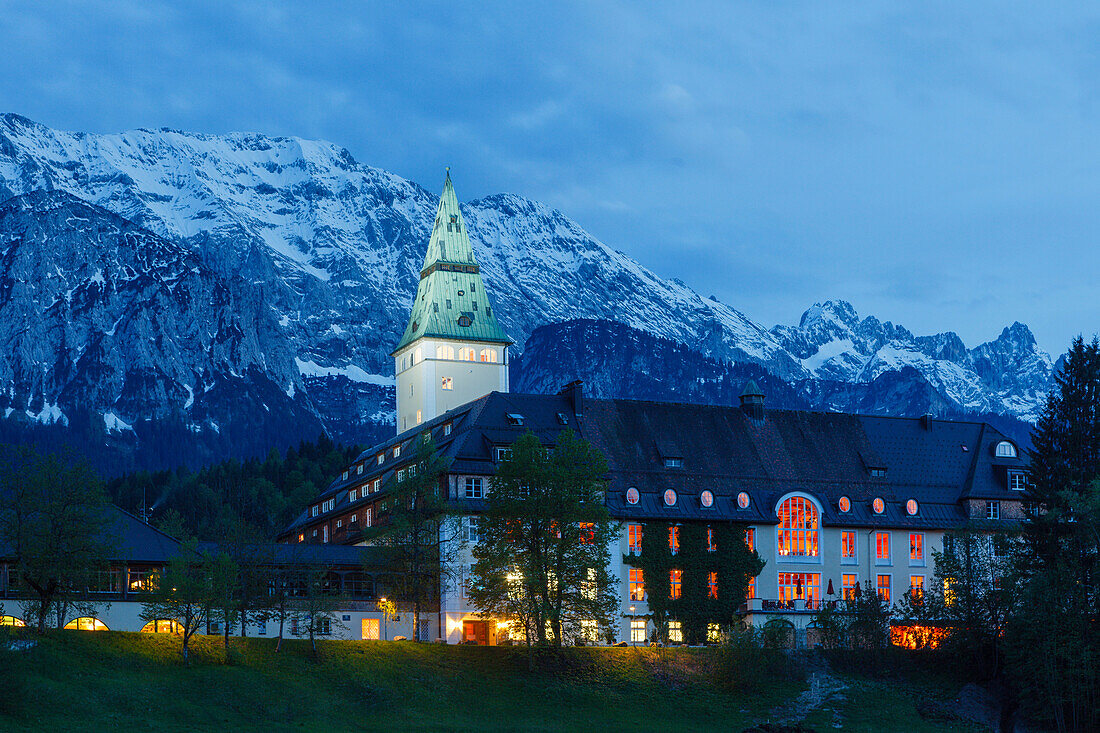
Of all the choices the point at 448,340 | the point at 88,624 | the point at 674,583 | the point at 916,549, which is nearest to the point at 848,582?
the point at 916,549

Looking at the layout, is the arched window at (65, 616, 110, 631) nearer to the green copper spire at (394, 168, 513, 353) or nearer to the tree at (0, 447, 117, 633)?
the tree at (0, 447, 117, 633)

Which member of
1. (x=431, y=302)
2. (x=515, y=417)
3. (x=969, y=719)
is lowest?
(x=969, y=719)

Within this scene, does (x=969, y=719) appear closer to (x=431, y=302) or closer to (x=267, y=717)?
(x=267, y=717)

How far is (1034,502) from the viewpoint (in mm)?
104625

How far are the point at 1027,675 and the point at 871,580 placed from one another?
25.4 metres

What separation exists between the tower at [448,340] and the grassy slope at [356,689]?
256 feet

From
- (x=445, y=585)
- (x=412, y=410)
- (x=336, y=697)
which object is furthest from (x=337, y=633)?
(x=412, y=410)

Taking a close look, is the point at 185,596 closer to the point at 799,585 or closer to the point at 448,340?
the point at 799,585

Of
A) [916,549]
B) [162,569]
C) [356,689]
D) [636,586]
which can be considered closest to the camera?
[356,689]

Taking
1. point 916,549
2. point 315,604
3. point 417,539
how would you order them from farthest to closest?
1. point 916,549
2. point 417,539
3. point 315,604

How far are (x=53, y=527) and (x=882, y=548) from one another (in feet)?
212

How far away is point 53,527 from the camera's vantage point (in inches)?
3391

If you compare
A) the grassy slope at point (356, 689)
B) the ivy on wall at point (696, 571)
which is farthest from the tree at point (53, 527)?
the ivy on wall at point (696, 571)

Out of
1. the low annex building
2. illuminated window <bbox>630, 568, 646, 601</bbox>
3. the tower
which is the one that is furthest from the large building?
the tower
